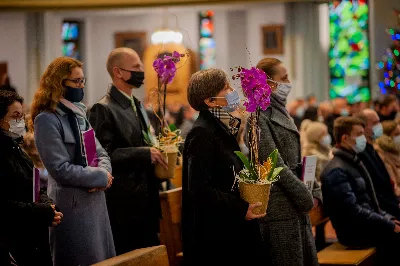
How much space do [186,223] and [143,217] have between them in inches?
32.4

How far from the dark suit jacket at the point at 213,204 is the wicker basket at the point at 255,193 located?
4cm

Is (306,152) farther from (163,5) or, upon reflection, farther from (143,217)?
(163,5)

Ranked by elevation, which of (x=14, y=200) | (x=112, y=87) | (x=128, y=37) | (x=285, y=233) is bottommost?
(x=285, y=233)

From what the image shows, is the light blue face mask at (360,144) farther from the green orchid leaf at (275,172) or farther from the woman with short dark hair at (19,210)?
the woman with short dark hair at (19,210)

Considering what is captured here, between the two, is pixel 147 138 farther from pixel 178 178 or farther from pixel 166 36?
pixel 166 36

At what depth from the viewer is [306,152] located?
8211 millimetres

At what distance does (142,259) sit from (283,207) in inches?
66.0

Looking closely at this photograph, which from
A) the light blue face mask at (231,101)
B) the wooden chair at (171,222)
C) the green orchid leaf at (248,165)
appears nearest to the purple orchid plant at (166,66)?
the wooden chair at (171,222)

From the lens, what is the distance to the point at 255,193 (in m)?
4.20

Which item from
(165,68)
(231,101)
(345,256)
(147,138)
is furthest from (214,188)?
(345,256)

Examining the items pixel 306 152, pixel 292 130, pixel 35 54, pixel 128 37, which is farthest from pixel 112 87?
pixel 128 37

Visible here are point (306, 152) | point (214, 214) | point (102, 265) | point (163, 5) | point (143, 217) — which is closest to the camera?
point (102, 265)

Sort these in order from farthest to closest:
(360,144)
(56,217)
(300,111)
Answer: (300,111), (360,144), (56,217)

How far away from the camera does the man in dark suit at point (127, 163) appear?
4.98 meters
